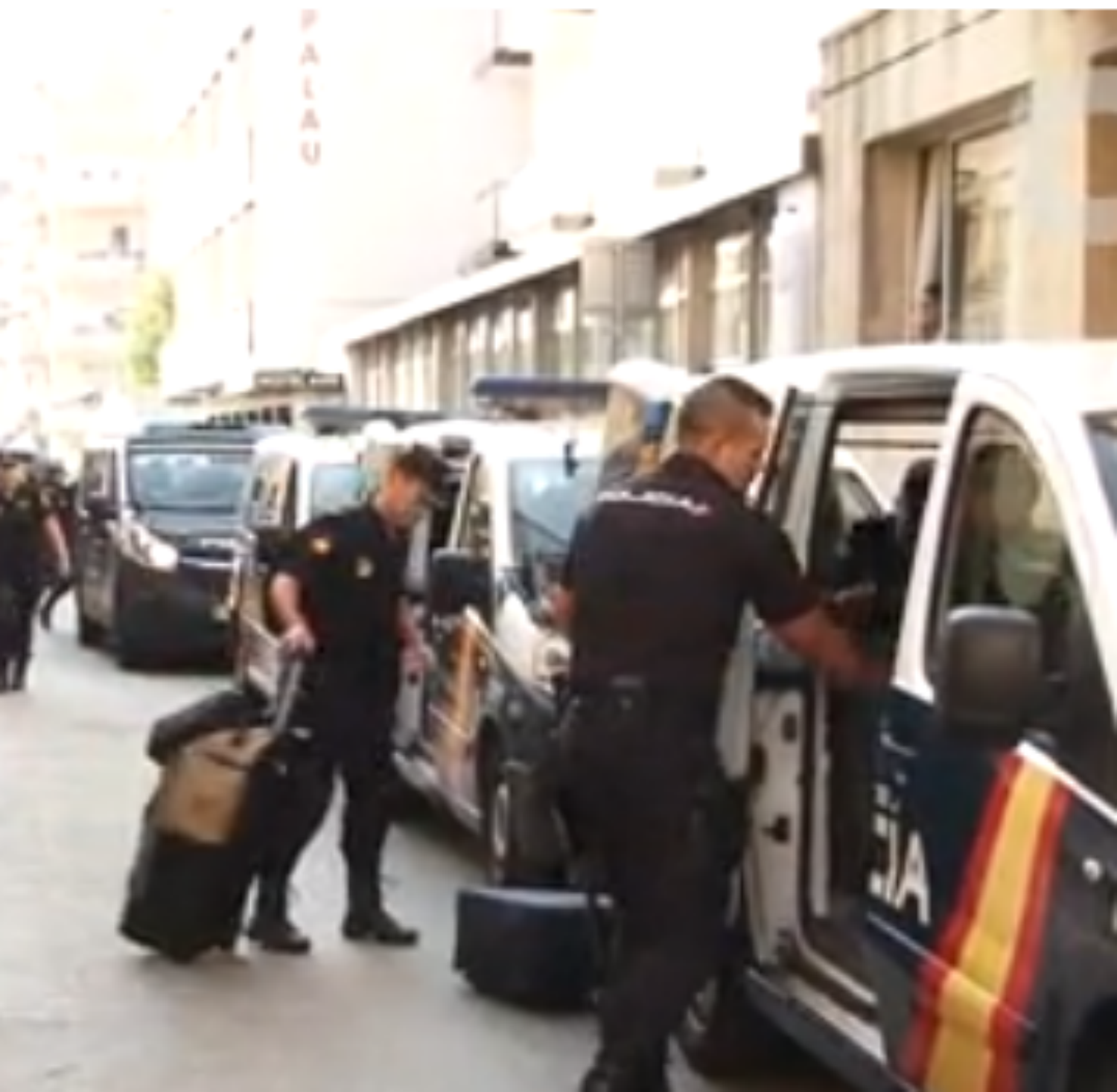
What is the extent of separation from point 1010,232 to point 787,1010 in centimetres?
1115

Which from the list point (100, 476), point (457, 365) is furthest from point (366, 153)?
point (100, 476)

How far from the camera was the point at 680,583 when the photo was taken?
713cm

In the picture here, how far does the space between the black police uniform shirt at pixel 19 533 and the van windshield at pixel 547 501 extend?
32.1ft

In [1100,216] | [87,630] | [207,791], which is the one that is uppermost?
[1100,216]

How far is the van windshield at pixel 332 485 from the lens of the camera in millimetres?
18797

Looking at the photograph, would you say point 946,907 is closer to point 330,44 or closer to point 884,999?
point 884,999

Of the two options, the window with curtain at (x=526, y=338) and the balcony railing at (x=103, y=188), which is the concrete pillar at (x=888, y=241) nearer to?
the window with curtain at (x=526, y=338)

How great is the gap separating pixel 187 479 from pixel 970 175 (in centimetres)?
859

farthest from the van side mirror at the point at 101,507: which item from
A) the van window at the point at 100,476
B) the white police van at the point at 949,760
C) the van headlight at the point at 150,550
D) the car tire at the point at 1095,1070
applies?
the car tire at the point at 1095,1070

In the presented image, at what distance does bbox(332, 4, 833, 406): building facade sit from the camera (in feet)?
73.0

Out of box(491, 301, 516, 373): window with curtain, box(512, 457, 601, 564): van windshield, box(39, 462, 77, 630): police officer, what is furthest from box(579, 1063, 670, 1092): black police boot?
box(491, 301, 516, 373): window with curtain

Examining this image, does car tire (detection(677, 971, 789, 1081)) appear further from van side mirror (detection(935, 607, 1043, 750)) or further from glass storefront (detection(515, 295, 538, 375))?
glass storefront (detection(515, 295, 538, 375))

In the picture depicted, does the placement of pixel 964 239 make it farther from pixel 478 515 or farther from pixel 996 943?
pixel 996 943

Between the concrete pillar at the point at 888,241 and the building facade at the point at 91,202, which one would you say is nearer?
the concrete pillar at the point at 888,241
